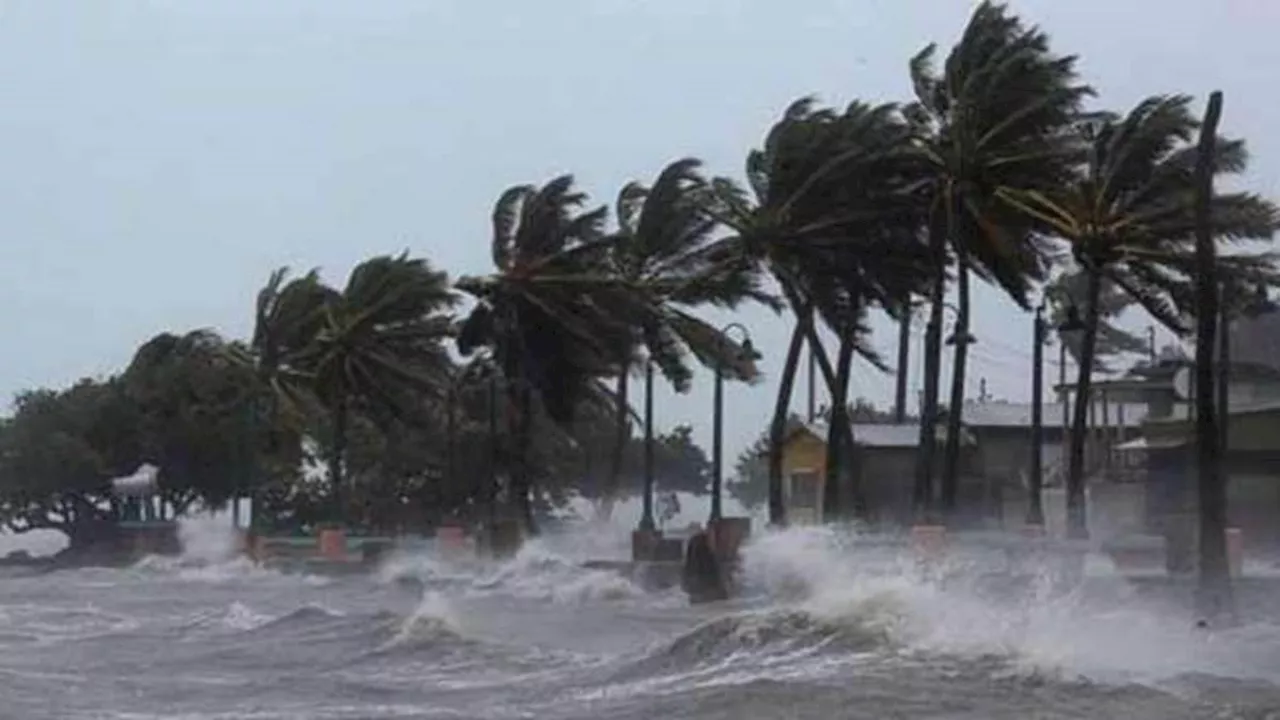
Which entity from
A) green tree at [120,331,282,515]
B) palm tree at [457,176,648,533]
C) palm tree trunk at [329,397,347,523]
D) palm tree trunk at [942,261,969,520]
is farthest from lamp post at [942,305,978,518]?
green tree at [120,331,282,515]

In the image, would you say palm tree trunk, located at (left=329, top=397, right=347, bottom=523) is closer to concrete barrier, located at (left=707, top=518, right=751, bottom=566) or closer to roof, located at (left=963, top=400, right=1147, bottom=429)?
roof, located at (left=963, top=400, right=1147, bottom=429)

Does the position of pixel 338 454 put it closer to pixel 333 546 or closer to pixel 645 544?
pixel 333 546

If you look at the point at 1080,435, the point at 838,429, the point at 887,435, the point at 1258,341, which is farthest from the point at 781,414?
the point at 1258,341

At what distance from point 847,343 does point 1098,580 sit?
53.9 feet

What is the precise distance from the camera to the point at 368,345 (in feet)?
206

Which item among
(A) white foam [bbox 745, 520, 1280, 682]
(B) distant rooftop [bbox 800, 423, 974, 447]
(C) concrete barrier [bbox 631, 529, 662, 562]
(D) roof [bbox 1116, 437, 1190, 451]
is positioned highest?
(B) distant rooftop [bbox 800, 423, 974, 447]

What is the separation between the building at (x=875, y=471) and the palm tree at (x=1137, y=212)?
8.22 metres

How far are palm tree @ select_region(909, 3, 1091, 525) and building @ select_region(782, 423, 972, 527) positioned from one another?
5.70 m

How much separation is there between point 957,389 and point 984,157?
14.6ft

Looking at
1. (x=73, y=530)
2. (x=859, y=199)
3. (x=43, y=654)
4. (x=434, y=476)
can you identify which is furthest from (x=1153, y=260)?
(x=73, y=530)

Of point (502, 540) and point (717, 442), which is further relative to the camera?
point (502, 540)

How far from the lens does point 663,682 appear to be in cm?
1802

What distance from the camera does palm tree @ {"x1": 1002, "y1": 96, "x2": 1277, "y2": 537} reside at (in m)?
40.2

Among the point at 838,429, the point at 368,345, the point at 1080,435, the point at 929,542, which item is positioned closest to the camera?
the point at 929,542
